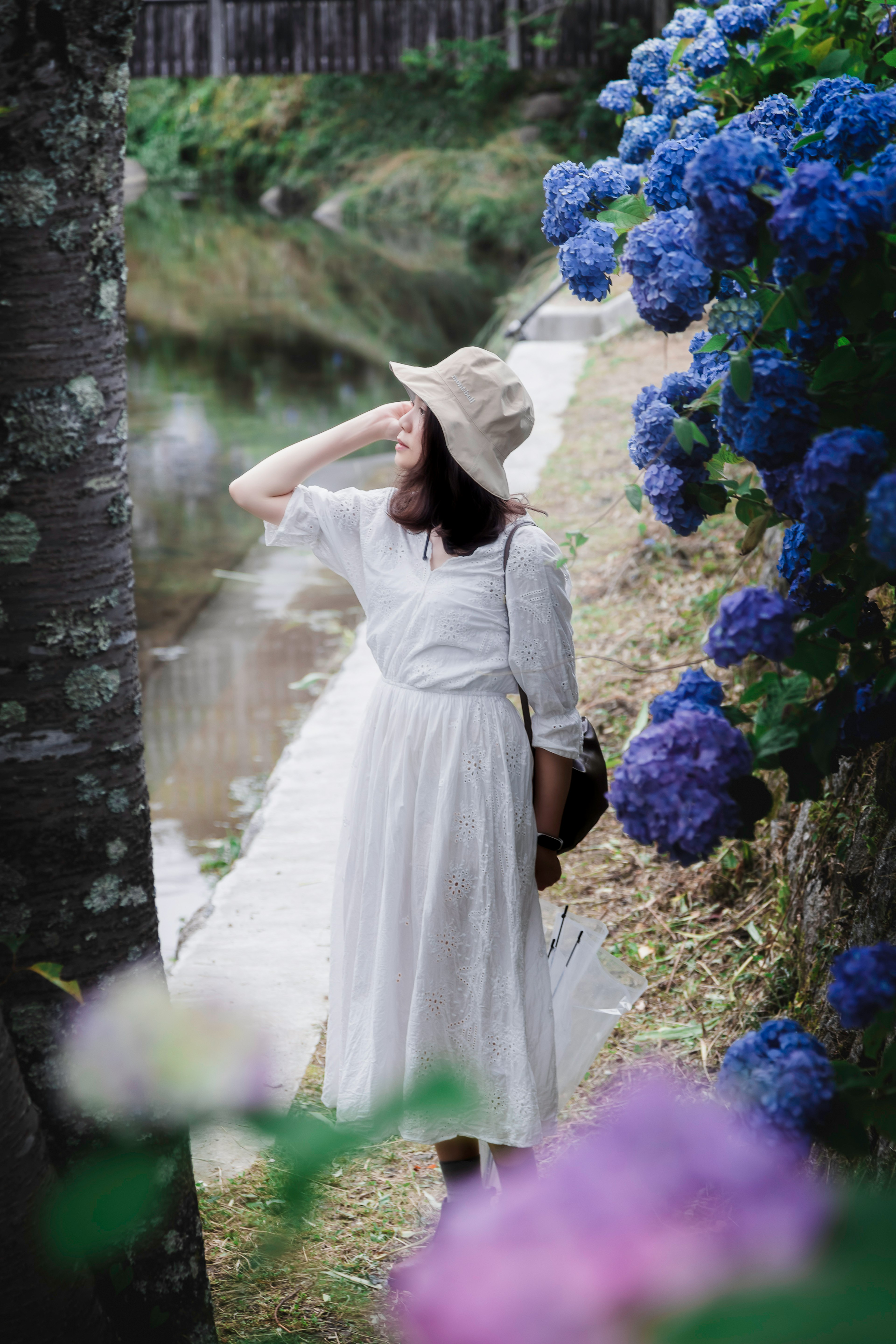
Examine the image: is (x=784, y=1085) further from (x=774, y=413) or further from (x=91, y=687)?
(x=91, y=687)

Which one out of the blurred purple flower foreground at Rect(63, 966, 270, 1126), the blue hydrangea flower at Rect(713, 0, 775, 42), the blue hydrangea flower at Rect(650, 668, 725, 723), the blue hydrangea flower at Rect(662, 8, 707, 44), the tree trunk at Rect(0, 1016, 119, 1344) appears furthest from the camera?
the blue hydrangea flower at Rect(662, 8, 707, 44)

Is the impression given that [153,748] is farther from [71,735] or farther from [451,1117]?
[451,1117]

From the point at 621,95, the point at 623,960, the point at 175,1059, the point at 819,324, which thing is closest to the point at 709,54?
the point at 621,95

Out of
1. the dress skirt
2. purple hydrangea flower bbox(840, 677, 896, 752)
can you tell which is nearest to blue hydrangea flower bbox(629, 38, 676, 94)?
the dress skirt

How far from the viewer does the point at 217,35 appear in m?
21.2

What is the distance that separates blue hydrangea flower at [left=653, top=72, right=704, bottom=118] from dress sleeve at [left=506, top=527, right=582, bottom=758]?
868 millimetres

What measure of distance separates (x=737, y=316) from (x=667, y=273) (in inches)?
4.8

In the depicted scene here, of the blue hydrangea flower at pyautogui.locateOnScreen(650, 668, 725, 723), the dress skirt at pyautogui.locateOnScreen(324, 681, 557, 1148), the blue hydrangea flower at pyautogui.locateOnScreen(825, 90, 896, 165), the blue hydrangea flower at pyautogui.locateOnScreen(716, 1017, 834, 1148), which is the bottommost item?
the dress skirt at pyautogui.locateOnScreen(324, 681, 557, 1148)

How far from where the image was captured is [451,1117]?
51cm

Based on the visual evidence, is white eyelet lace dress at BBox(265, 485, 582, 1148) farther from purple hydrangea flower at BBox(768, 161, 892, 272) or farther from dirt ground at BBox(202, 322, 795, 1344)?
purple hydrangea flower at BBox(768, 161, 892, 272)

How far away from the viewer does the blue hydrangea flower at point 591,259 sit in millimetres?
1611

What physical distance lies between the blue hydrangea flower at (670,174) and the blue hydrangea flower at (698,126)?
0.76 ft

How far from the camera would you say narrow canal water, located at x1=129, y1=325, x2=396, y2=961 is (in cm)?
457

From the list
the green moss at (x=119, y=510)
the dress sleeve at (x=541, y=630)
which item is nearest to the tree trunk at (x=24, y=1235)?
the green moss at (x=119, y=510)
